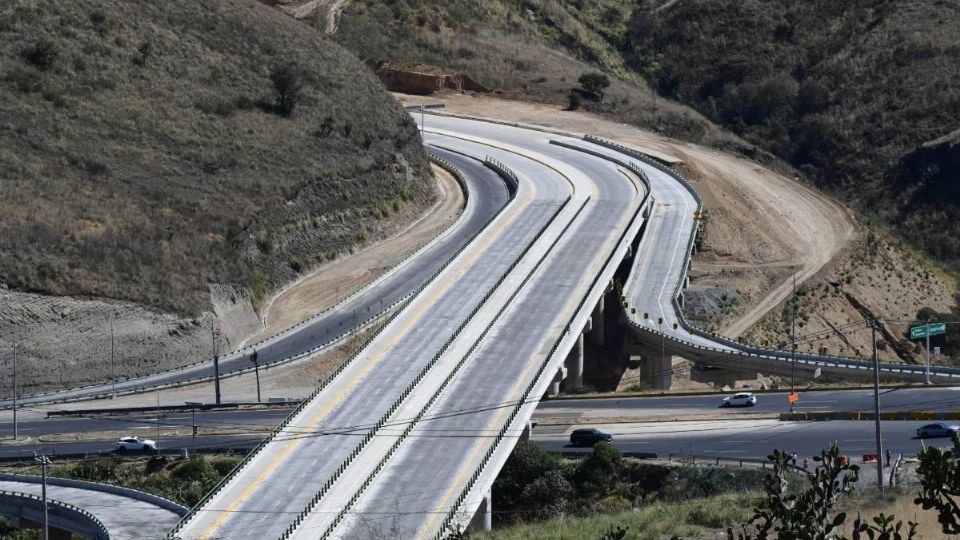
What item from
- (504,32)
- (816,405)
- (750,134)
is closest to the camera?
(816,405)

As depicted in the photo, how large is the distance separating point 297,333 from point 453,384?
22345 mm

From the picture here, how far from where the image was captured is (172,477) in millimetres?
55125

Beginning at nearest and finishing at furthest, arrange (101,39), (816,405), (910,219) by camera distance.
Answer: (816,405)
(101,39)
(910,219)

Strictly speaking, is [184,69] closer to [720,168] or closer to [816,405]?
[720,168]

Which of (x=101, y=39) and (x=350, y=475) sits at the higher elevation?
(x=101, y=39)

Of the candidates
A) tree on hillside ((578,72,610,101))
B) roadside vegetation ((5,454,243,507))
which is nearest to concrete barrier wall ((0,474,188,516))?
roadside vegetation ((5,454,243,507))

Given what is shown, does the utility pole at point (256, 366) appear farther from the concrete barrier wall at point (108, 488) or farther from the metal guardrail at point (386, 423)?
the concrete barrier wall at point (108, 488)

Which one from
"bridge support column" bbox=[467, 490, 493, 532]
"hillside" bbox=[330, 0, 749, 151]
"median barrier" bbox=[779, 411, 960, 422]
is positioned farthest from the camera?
"hillside" bbox=[330, 0, 749, 151]

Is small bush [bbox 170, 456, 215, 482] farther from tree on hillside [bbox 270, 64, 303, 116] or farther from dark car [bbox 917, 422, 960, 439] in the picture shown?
tree on hillside [bbox 270, 64, 303, 116]

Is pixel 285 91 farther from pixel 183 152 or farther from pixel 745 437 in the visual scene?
pixel 745 437

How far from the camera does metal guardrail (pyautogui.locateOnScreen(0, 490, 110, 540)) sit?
4506 centimetres

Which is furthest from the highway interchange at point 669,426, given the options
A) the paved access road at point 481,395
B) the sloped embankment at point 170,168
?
the sloped embankment at point 170,168

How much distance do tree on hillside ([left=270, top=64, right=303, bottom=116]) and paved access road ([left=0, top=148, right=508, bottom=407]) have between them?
14.2 meters

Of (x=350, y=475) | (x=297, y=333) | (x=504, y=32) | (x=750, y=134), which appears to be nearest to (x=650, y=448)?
(x=350, y=475)
